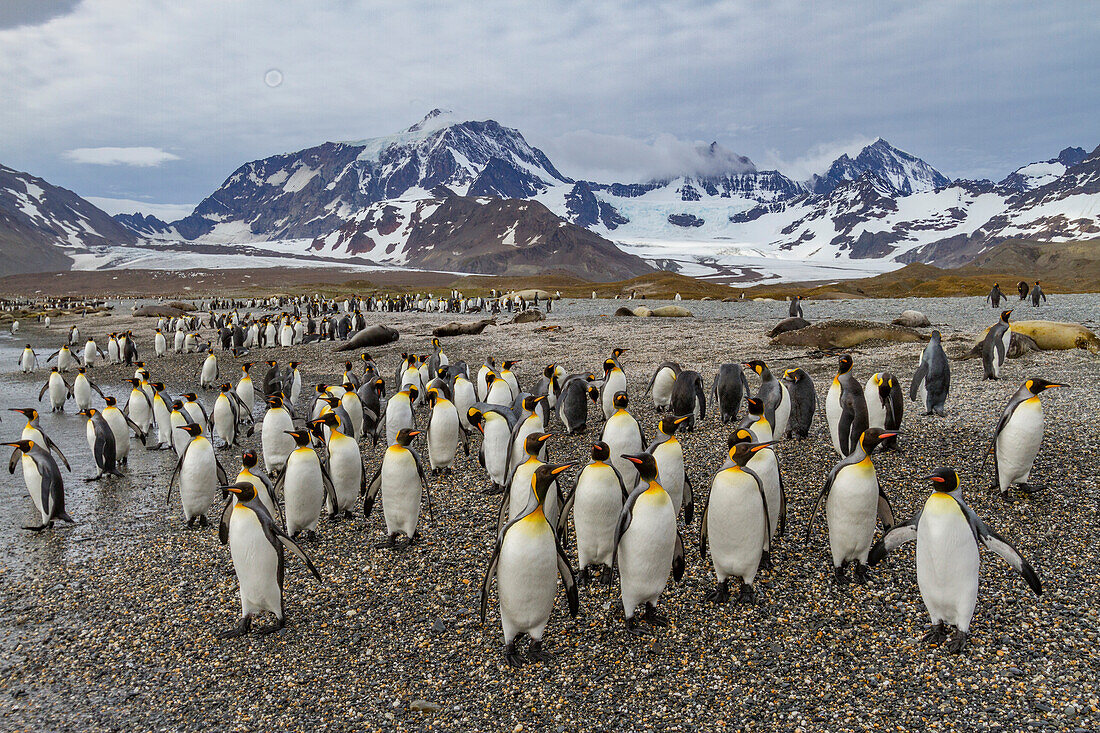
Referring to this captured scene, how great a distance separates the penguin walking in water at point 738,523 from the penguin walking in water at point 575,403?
4608 mm

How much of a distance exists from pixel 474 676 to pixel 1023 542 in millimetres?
4514

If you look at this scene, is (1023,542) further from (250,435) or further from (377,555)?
(250,435)

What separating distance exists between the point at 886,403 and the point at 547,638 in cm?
542

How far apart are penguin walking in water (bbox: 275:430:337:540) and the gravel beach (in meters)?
0.30

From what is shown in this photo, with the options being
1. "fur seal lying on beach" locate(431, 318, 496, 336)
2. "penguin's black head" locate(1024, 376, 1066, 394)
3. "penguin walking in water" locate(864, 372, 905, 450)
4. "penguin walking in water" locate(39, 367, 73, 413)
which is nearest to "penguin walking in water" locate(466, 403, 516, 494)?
"penguin walking in water" locate(864, 372, 905, 450)

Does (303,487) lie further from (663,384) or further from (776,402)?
(663,384)

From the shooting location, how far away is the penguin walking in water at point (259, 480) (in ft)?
18.4

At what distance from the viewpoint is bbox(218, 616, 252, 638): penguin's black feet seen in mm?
4934

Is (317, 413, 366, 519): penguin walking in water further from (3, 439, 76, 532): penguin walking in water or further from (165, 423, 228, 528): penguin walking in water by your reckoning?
(3, 439, 76, 532): penguin walking in water

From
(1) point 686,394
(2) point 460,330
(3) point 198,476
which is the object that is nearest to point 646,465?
(1) point 686,394

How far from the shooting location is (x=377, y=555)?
6.17 meters

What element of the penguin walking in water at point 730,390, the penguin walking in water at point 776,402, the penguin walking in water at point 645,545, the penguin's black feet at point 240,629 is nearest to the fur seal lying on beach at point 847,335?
the penguin walking in water at point 730,390

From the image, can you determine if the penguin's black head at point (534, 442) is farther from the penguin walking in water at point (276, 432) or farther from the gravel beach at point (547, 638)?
the penguin walking in water at point (276, 432)

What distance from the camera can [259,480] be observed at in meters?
5.96
